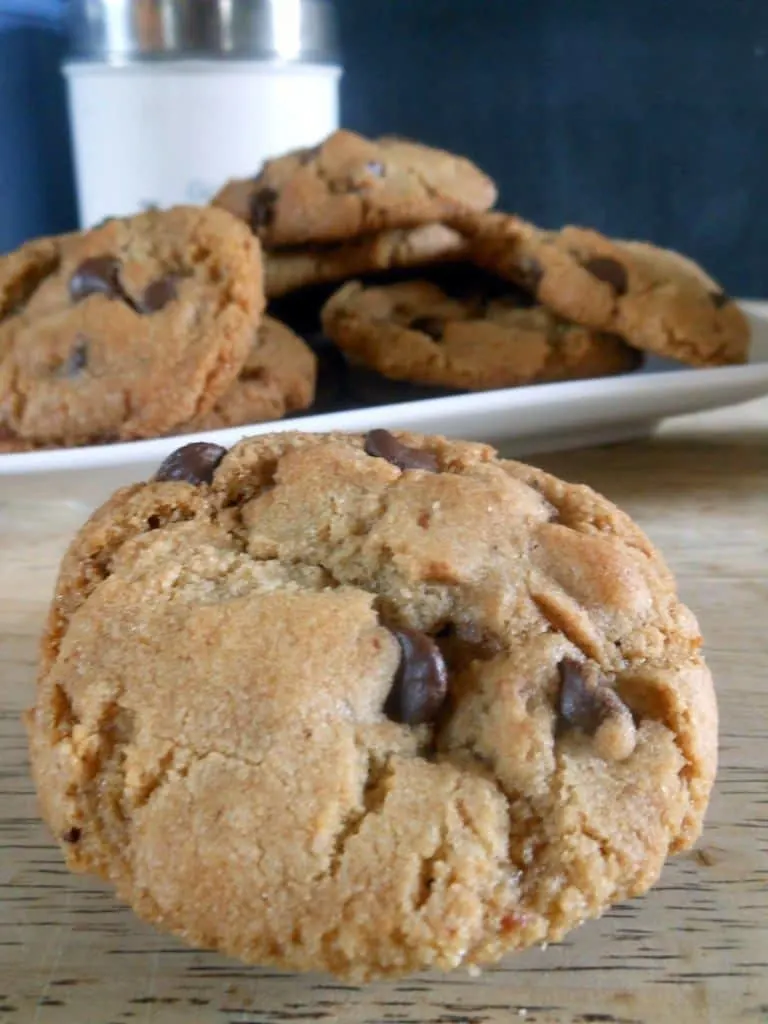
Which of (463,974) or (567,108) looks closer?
(463,974)

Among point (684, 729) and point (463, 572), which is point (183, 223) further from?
point (684, 729)

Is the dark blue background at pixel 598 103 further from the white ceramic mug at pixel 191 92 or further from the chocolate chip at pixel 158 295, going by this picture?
the chocolate chip at pixel 158 295

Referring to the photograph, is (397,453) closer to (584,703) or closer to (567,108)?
(584,703)

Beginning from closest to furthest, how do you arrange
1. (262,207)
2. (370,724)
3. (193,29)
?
(370,724), (262,207), (193,29)

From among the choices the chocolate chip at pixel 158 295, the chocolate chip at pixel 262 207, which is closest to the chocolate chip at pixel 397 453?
the chocolate chip at pixel 158 295

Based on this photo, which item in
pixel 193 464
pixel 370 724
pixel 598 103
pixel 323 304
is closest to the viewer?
pixel 370 724

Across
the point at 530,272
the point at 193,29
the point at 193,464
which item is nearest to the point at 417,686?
the point at 193,464

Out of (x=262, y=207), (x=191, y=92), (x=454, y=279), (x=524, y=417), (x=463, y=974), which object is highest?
(x=191, y=92)

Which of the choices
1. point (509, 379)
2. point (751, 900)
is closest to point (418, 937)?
point (751, 900)
